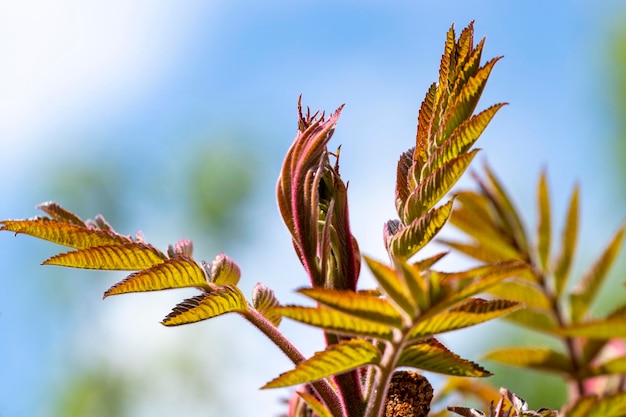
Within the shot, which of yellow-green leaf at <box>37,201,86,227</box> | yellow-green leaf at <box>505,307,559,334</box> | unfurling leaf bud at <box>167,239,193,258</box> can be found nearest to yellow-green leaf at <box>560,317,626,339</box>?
yellow-green leaf at <box>505,307,559,334</box>

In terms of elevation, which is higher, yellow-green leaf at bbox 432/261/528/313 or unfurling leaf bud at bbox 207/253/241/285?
unfurling leaf bud at bbox 207/253/241/285

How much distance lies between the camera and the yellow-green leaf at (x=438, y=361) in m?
0.78

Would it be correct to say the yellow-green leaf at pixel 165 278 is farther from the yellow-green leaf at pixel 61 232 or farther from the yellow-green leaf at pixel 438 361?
the yellow-green leaf at pixel 438 361

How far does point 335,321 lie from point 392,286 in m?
0.07

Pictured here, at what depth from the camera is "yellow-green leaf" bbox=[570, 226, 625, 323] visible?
0.62 metres

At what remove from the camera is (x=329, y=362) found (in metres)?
0.73

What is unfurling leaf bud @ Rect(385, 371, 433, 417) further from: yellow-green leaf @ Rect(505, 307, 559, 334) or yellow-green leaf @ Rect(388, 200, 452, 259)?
yellow-green leaf @ Rect(505, 307, 559, 334)

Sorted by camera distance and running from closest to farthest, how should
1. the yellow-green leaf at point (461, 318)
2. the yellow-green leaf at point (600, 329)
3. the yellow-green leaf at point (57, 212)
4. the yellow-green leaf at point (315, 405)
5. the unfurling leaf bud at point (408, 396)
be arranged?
1. the yellow-green leaf at point (600, 329)
2. the yellow-green leaf at point (461, 318)
3. the yellow-green leaf at point (315, 405)
4. the unfurling leaf bud at point (408, 396)
5. the yellow-green leaf at point (57, 212)

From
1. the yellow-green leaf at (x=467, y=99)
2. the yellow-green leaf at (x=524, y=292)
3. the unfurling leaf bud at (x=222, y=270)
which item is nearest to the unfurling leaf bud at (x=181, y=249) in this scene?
the unfurling leaf bud at (x=222, y=270)

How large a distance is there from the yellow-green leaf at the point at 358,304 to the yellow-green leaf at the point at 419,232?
18 cm

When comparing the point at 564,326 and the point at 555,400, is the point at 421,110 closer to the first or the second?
the point at 564,326

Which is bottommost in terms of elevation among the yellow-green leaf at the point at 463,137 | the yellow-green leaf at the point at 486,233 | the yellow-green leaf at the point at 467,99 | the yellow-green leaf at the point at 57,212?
the yellow-green leaf at the point at 486,233

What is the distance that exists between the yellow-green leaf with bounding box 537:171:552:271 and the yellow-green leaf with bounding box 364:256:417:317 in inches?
4.8

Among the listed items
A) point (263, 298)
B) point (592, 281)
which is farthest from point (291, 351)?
point (592, 281)
